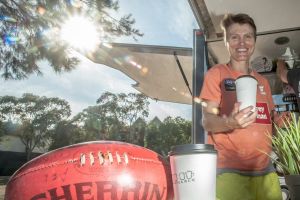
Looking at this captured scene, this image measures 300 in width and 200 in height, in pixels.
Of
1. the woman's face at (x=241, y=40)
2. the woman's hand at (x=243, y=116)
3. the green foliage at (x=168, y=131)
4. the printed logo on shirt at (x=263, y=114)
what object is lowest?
the woman's hand at (x=243, y=116)

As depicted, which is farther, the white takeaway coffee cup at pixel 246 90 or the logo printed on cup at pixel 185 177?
the white takeaway coffee cup at pixel 246 90

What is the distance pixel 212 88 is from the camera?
1.65 m

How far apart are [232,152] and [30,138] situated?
137ft

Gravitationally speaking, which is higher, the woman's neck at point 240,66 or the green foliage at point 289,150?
the woman's neck at point 240,66

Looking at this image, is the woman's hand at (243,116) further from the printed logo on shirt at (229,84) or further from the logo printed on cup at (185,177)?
the printed logo on shirt at (229,84)

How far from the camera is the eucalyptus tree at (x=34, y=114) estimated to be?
41125 mm

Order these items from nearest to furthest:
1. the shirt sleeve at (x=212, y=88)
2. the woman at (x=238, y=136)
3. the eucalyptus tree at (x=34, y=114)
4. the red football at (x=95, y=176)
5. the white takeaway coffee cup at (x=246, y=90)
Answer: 1. the red football at (x=95, y=176)
2. the white takeaway coffee cup at (x=246, y=90)
3. the woman at (x=238, y=136)
4. the shirt sleeve at (x=212, y=88)
5. the eucalyptus tree at (x=34, y=114)

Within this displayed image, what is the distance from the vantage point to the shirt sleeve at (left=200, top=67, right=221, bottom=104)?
5.33 feet

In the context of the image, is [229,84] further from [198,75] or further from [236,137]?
[198,75]

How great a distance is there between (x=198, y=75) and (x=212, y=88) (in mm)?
2121

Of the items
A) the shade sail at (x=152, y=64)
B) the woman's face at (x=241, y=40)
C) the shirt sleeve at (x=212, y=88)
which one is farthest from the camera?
the shade sail at (x=152, y=64)

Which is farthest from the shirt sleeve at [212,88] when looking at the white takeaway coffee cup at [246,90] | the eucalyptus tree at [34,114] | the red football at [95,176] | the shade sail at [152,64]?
the eucalyptus tree at [34,114]

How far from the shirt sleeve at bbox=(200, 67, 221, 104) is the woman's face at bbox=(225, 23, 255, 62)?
0.60 ft

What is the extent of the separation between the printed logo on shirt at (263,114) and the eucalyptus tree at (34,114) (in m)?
39.9
